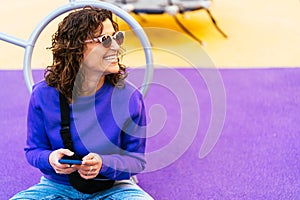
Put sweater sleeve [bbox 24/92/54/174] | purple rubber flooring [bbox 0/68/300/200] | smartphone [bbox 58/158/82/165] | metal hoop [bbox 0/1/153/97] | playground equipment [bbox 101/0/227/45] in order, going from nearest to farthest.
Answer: smartphone [bbox 58/158/82/165] → sweater sleeve [bbox 24/92/54/174] → metal hoop [bbox 0/1/153/97] → purple rubber flooring [bbox 0/68/300/200] → playground equipment [bbox 101/0/227/45]

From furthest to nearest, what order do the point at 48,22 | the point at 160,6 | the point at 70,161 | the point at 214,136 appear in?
the point at 160,6 → the point at 214,136 → the point at 48,22 → the point at 70,161

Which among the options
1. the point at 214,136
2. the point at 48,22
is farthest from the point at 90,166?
the point at 214,136

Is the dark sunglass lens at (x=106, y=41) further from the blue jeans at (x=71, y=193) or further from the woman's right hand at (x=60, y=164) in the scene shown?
the blue jeans at (x=71, y=193)

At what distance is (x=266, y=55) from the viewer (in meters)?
3.71

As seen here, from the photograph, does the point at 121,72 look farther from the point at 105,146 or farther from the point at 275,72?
the point at 275,72

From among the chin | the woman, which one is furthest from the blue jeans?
the chin

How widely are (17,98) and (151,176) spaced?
119 centimetres

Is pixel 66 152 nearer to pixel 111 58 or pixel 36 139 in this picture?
pixel 36 139

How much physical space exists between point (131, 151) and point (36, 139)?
0.98ft

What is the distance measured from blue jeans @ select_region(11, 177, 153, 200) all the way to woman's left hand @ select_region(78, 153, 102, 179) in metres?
0.14

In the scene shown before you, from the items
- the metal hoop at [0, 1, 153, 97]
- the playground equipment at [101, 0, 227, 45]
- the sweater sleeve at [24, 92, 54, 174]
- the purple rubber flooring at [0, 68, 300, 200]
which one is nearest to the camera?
the sweater sleeve at [24, 92, 54, 174]

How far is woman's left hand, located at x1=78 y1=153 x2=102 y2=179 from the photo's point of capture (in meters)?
1.33

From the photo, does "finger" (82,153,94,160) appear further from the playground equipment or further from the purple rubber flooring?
the playground equipment

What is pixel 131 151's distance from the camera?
4.84 ft
